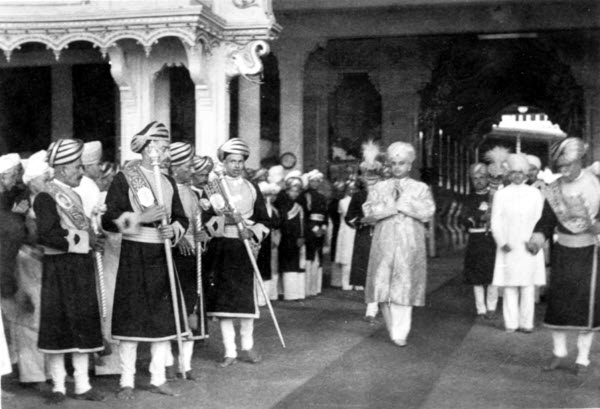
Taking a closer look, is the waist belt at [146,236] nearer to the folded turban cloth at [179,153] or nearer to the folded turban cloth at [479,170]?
the folded turban cloth at [179,153]

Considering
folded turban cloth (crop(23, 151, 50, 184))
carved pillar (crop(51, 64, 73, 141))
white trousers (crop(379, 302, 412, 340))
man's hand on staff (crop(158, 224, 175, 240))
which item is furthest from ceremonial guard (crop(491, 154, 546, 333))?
carved pillar (crop(51, 64, 73, 141))

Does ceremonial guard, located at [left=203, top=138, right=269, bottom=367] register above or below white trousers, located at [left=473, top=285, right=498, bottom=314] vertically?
above

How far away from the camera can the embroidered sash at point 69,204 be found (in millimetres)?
6176

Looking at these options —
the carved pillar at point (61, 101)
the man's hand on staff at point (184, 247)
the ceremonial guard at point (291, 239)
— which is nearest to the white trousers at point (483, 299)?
the ceremonial guard at point (291, 239)

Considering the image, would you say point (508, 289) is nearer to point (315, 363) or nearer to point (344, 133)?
point (315, 363)

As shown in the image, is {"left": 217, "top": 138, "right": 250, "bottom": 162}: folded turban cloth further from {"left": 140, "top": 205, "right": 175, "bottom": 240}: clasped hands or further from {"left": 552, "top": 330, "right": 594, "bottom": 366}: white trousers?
{"left": 552, "top": 330, "right": 594, "bottom": 366}: white trousers

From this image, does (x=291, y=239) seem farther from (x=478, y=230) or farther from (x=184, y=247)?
(x=184, y=247)

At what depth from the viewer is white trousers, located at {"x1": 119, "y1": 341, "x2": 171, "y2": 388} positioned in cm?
628

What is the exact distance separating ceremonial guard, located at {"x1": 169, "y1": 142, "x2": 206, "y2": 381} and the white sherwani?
334 centimetres

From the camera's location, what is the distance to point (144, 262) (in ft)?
20.6

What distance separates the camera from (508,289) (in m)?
9.10

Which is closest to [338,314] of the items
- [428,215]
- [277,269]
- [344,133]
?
[277,269]

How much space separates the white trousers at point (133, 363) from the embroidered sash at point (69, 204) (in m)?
0.88

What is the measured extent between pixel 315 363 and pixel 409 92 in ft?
39.1
